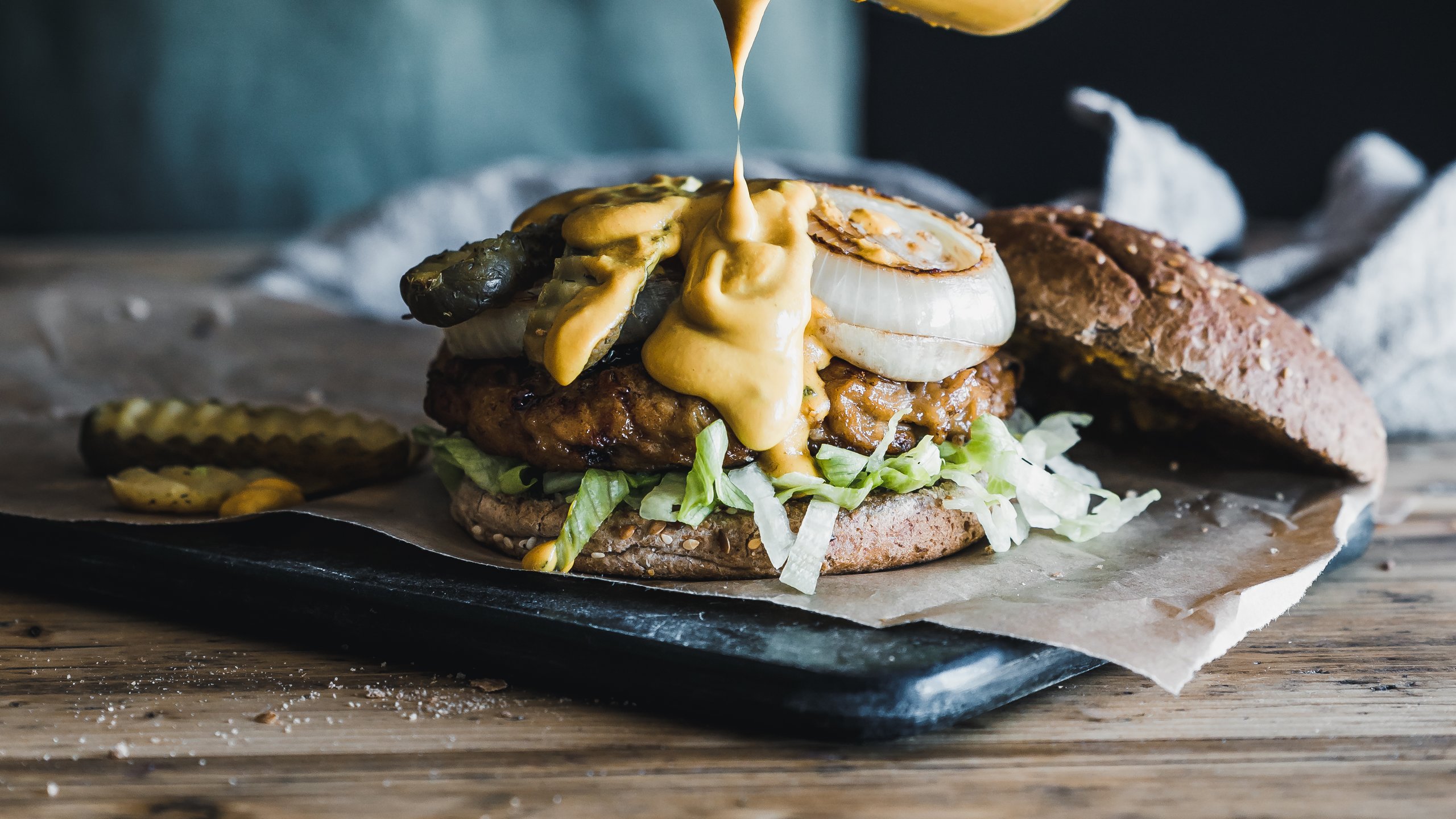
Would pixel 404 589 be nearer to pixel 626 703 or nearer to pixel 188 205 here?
pixel 626 703

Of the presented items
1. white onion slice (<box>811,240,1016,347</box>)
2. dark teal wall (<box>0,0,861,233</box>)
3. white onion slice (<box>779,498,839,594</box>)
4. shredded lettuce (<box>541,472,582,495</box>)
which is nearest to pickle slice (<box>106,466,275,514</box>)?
shredded lettuce (<box>541,472,582,495</box>)

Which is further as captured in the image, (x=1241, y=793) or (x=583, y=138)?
(x=583, y=138)

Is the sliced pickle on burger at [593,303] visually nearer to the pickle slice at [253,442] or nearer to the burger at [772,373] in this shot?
the burger at [772,373]

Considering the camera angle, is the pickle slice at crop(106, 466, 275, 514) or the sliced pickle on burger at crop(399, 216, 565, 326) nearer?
the sliced pickle on burger at crop(399, 216, 565, 326)

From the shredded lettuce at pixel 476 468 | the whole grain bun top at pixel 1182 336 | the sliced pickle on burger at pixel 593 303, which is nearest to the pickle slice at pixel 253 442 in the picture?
the shredded lettuce at pixel 476 468

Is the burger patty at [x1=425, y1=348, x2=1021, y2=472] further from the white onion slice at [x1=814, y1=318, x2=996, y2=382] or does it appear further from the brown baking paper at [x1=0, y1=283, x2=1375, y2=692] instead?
the brown baking paper at [x1=0, y1=283, x2=1375, y2=692]

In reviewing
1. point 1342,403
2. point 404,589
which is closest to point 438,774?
point 404,589
